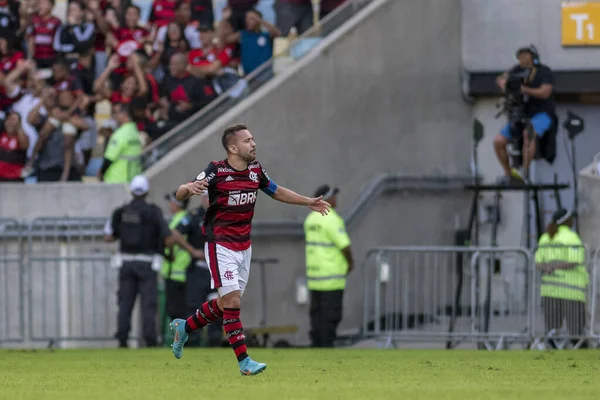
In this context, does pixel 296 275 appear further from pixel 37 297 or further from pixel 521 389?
pixel 521 389

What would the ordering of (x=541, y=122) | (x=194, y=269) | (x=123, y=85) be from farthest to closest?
(x=123, y=85)
(x=541, y=122)
(x=194, y=269)

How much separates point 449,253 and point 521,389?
8893 mm

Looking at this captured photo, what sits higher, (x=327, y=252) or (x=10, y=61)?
(x=10, y=61)

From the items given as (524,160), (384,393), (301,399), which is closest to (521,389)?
(384,393)

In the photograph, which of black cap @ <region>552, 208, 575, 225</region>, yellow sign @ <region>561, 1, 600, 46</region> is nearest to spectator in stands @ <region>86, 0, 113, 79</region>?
yellow sign @ <region>561, 1, 600, 46</region>

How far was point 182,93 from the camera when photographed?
22297 millimetres

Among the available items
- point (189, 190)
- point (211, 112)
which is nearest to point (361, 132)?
point (211, 112)

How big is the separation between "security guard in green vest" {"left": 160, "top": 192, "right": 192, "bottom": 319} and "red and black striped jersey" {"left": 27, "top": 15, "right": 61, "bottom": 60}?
528 centimetres

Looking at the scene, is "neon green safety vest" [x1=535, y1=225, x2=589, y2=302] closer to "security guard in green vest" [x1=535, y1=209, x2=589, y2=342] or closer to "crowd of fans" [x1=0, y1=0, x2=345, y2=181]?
"security guard in green vest" [x1=535, y1=209, x2=589, y2=342]

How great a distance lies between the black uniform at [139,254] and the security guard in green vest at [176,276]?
26.6 inches

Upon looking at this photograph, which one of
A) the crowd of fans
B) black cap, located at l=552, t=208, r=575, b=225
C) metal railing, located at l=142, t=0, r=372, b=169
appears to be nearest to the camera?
black cap, located at l=552, t=208, r=575, b=225

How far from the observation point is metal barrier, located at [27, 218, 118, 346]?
65.8 ft

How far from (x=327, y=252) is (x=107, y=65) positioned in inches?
246

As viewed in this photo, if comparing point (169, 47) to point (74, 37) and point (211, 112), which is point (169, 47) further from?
point (211, 112)
